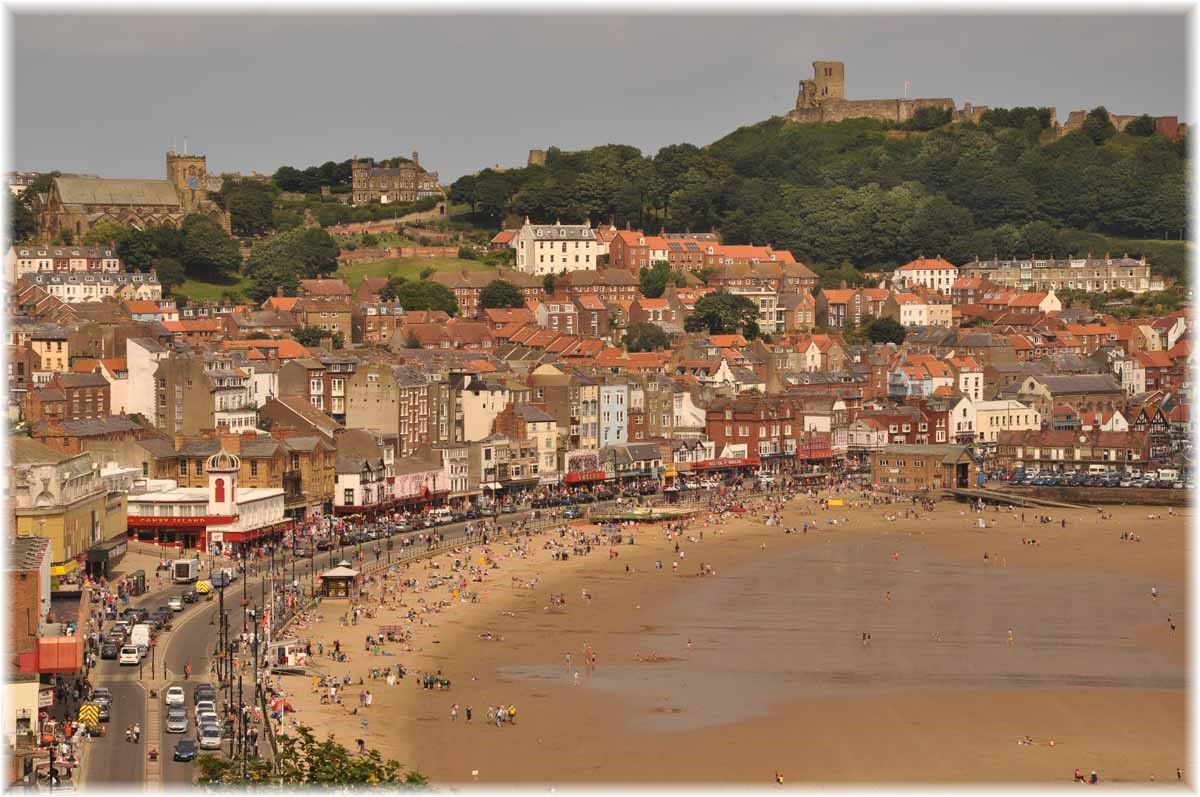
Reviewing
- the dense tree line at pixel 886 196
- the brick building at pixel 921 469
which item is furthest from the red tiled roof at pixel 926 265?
the brick building at pixel 921 469

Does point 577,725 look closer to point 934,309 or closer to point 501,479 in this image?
point 501,479

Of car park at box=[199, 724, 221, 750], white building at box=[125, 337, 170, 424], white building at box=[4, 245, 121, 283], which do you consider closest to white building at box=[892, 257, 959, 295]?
white building at box=[4, 245, 121, 283]

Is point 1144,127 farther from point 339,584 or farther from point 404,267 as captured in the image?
point 339,584

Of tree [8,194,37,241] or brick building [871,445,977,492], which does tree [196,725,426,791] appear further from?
tree [8,194,37,241]

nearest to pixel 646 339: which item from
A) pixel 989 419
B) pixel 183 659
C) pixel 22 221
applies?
pixel 989 419

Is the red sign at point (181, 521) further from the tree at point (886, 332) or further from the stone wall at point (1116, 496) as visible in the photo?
the tree at point (886, 332)

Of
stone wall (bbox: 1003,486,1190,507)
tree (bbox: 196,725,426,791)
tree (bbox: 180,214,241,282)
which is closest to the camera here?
tree (bbox: 196,725,426,791)
